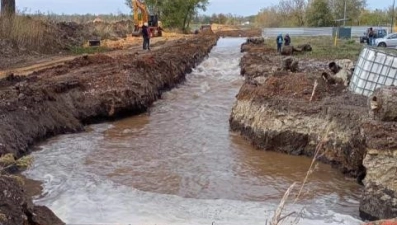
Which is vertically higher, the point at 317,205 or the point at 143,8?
the point at 143,8

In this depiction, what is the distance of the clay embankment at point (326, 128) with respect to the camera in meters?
7.96

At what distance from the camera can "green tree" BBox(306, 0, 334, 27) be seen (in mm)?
72219

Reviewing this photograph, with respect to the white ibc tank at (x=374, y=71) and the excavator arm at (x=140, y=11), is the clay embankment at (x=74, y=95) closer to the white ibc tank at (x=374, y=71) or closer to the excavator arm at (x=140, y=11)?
the white ibc tank at (x=374, y=71)

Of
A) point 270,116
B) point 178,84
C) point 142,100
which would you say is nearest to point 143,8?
point 178,84

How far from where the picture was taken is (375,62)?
39.5 ft

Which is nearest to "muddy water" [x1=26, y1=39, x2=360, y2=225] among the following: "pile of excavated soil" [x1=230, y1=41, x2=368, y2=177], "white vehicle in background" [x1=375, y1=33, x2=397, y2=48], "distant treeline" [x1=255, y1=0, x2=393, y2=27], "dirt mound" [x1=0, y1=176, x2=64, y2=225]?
"pile of excavated soil" [x1=230, y1=41, x2=368, y2=177]

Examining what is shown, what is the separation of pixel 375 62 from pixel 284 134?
105 inches

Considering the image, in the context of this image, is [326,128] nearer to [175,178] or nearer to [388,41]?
[175,178]

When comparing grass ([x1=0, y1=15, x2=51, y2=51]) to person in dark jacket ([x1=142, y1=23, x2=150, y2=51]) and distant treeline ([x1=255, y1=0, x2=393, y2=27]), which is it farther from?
distant treeline ([x1=255, y1=0, x2=393, y2=27])

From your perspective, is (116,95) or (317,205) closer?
(317,205)

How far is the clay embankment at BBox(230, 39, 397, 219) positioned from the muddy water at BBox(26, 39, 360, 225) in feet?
1.21

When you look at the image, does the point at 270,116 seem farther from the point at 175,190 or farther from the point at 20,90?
the point at 20,90

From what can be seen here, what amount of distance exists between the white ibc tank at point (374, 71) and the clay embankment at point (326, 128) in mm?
439

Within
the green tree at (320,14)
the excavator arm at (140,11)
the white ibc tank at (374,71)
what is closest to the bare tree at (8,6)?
the excavator arm at (140,11)
